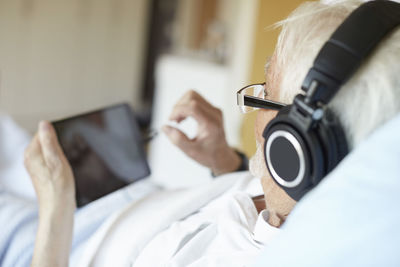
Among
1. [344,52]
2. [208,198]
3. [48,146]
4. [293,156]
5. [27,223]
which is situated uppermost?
[344,52]

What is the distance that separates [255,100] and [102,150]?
0.46 metres

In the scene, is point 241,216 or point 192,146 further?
point 192,146

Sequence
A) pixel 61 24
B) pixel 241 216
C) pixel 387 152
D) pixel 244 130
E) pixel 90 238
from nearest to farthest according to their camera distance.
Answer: pixel 387 152, pixel 241 216, pixel 90 238, pixel 244 130, pixel 61 24

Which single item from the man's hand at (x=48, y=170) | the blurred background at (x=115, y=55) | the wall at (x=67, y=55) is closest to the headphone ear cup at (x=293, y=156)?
the man's hand at (x=48, y=170)

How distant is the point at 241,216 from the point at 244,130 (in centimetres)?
126

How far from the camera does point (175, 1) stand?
169 inches

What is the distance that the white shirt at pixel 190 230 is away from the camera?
0.73 metres

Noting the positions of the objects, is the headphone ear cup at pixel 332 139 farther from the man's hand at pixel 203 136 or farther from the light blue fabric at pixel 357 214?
the man's hand at pixel 203 136

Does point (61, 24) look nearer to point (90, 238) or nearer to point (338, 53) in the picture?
point (90, 238)

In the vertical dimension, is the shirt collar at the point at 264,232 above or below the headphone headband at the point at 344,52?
below

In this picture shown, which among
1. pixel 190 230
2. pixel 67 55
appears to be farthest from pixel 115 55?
pixel 190 230

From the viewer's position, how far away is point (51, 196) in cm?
82

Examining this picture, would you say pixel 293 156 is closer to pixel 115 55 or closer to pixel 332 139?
pixel 332 139

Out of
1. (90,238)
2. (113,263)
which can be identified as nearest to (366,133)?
(113,263)
